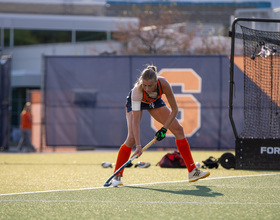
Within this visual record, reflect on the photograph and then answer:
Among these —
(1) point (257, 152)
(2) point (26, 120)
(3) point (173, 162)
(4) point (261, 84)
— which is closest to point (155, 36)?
(2) point (26, 120)

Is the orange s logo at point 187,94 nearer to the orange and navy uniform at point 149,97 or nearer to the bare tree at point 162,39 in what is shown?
the orange and navy uniform at point 149,97

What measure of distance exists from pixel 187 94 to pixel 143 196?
954 cm

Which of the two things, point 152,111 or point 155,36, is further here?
point 155,36

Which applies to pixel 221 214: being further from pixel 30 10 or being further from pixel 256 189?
pixel 30 10

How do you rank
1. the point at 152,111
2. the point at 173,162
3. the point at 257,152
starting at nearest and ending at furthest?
the point at 152,111
the point at 257,152
the point at 173,162

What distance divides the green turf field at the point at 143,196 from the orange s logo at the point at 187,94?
614cm

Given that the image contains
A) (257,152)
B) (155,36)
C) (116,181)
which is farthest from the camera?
(155,36)

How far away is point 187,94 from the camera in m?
15.7

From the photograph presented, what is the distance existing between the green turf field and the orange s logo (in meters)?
6.14

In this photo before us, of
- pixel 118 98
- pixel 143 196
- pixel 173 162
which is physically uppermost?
pixel 118 98

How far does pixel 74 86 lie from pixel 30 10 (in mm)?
27718

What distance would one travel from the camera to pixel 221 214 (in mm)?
5090

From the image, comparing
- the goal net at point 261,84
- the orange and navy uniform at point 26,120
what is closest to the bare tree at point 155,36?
the orange and navy uniform at point 26,120

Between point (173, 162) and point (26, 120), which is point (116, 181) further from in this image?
point (26, 120)
